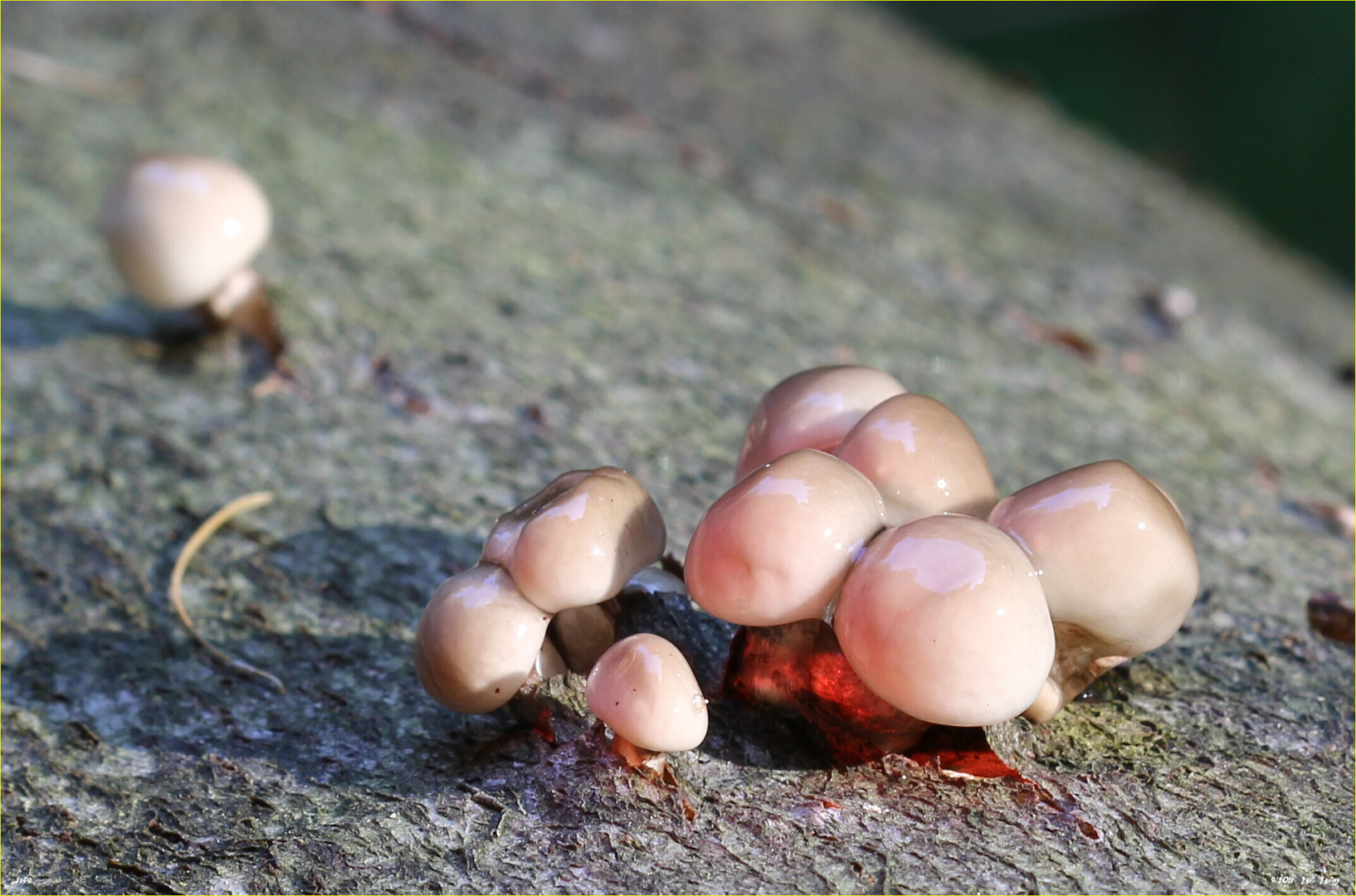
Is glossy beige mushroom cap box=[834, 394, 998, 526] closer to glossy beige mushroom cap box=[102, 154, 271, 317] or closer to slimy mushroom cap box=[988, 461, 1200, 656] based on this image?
slimy mushroom cap box=[988, 461, 1200, 656]

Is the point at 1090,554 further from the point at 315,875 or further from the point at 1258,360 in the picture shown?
the point at 1258,360

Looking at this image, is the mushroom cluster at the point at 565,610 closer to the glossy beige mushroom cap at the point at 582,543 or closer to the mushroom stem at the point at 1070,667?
the glossy beige mushroom cap at the point at 582,543

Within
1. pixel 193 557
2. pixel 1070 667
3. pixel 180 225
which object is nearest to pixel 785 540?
pixel 1070 667

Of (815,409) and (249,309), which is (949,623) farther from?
(249,309)

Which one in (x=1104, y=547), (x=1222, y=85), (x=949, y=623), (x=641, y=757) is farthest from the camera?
(x=1222, y=85)

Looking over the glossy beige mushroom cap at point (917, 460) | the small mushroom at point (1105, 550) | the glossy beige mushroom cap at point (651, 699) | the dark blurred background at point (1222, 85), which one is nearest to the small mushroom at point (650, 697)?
the glossy beige mushroom cap at point (651, 699)
